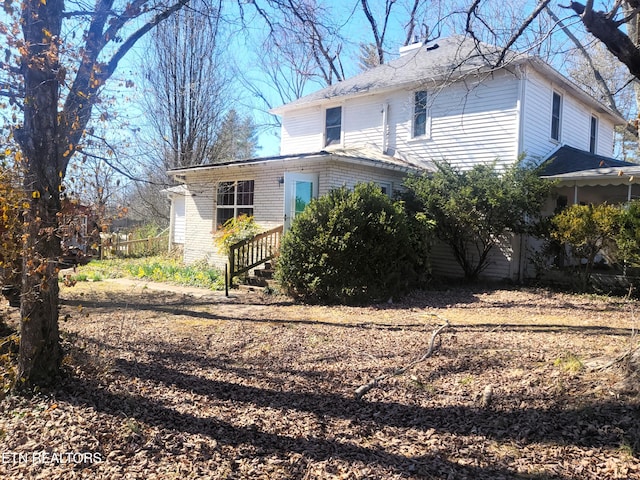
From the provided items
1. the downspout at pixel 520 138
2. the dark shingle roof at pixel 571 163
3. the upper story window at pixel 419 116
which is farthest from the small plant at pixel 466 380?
the upper story window at pixel 419 116

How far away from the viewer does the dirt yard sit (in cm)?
296

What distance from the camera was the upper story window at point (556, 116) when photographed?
13529mm

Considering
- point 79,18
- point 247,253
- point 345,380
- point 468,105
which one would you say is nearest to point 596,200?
point 468,105

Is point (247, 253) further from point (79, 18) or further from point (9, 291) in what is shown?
Answer: point (79, 18)

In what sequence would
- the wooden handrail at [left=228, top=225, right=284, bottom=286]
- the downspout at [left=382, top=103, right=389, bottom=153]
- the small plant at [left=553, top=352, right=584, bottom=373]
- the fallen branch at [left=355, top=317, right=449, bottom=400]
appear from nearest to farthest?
the fallen branch at [left=355, top=317, right=449, bottom=400], the small plant at [left=553, top=352, right=584, bottom=373], the wooden handrail at [left=228, top=225, right=284, bottom=286], the downspout at [left=382, top=103, right=389, bottom=153]

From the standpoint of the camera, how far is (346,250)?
8.49 meters

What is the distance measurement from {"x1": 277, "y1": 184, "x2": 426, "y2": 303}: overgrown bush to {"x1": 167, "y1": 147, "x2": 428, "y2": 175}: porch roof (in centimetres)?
182

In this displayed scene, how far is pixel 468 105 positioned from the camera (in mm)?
12609

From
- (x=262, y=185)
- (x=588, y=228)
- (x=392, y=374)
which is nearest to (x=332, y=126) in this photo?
(x=262, y=185)

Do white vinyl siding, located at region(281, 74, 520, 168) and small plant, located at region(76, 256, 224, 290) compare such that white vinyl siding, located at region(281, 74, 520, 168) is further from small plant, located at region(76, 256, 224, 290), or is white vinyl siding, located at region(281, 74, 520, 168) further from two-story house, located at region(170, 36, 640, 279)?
small plant, located at region(76, 256, 224, 290)

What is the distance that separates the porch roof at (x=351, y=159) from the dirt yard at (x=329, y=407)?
506cm

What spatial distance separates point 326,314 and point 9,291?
15.3ft

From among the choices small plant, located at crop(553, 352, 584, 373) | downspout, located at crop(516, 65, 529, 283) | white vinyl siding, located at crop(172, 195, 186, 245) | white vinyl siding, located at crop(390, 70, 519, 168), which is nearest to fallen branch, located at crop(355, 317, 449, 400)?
small plant, located at crop(553, 352, 584, 373)

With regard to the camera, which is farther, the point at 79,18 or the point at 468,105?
the point at 468,105
